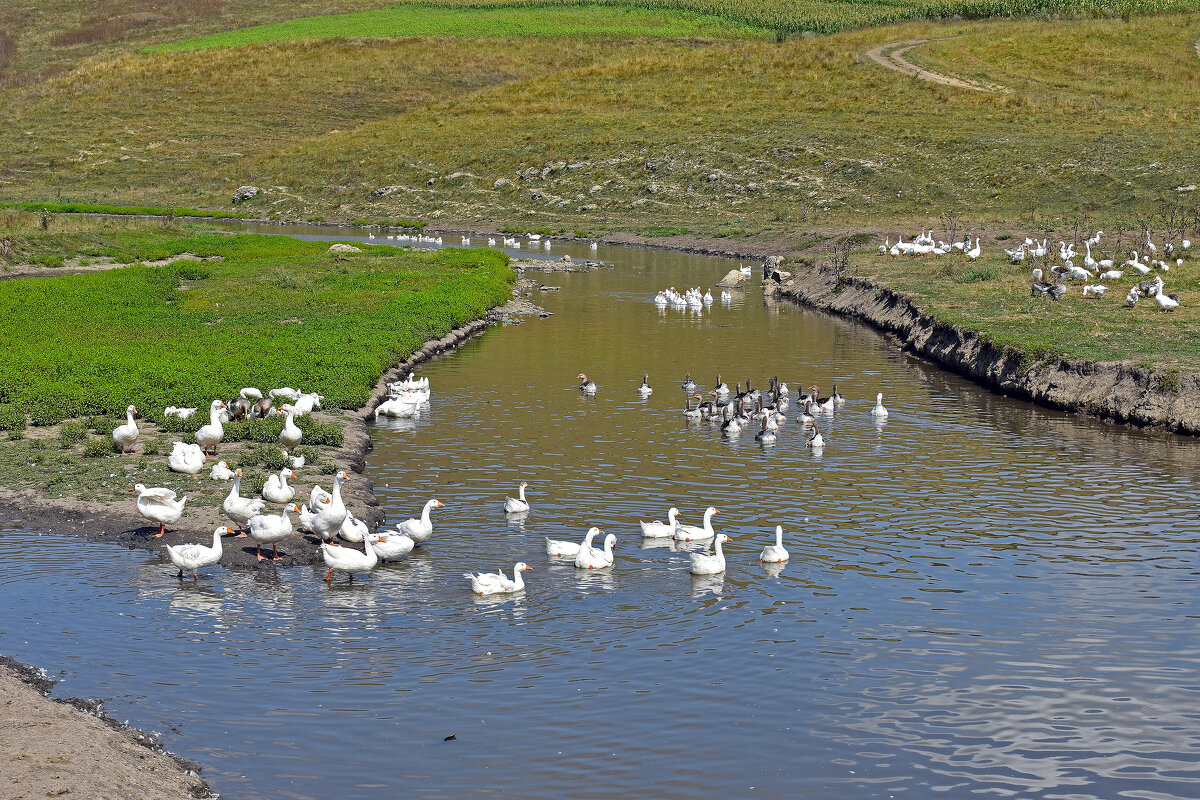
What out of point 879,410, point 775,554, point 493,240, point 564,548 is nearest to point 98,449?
point 564,548

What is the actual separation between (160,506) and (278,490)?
230 centimetres

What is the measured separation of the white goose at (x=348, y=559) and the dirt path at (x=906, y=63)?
334ft

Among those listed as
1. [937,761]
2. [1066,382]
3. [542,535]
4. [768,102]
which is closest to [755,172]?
[768,102]

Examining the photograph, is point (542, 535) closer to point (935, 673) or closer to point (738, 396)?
point (935, 673)

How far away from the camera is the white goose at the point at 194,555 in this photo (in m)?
20.3

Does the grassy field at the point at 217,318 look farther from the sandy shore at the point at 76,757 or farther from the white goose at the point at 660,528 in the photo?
the sandy shore at the point at 76,757

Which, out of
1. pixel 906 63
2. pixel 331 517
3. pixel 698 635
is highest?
pixel 906 63

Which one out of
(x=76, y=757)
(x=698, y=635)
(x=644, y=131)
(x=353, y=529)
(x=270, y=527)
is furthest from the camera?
(x=644, y=131)

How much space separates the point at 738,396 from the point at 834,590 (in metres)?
14.9

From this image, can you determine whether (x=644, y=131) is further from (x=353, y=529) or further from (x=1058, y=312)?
(x=353, y=529)

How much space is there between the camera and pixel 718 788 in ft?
47.1

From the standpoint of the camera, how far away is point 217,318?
4609 centimetres

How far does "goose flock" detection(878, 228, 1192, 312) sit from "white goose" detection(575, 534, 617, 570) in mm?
28234

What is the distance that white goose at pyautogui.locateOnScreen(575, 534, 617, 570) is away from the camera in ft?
70.3
